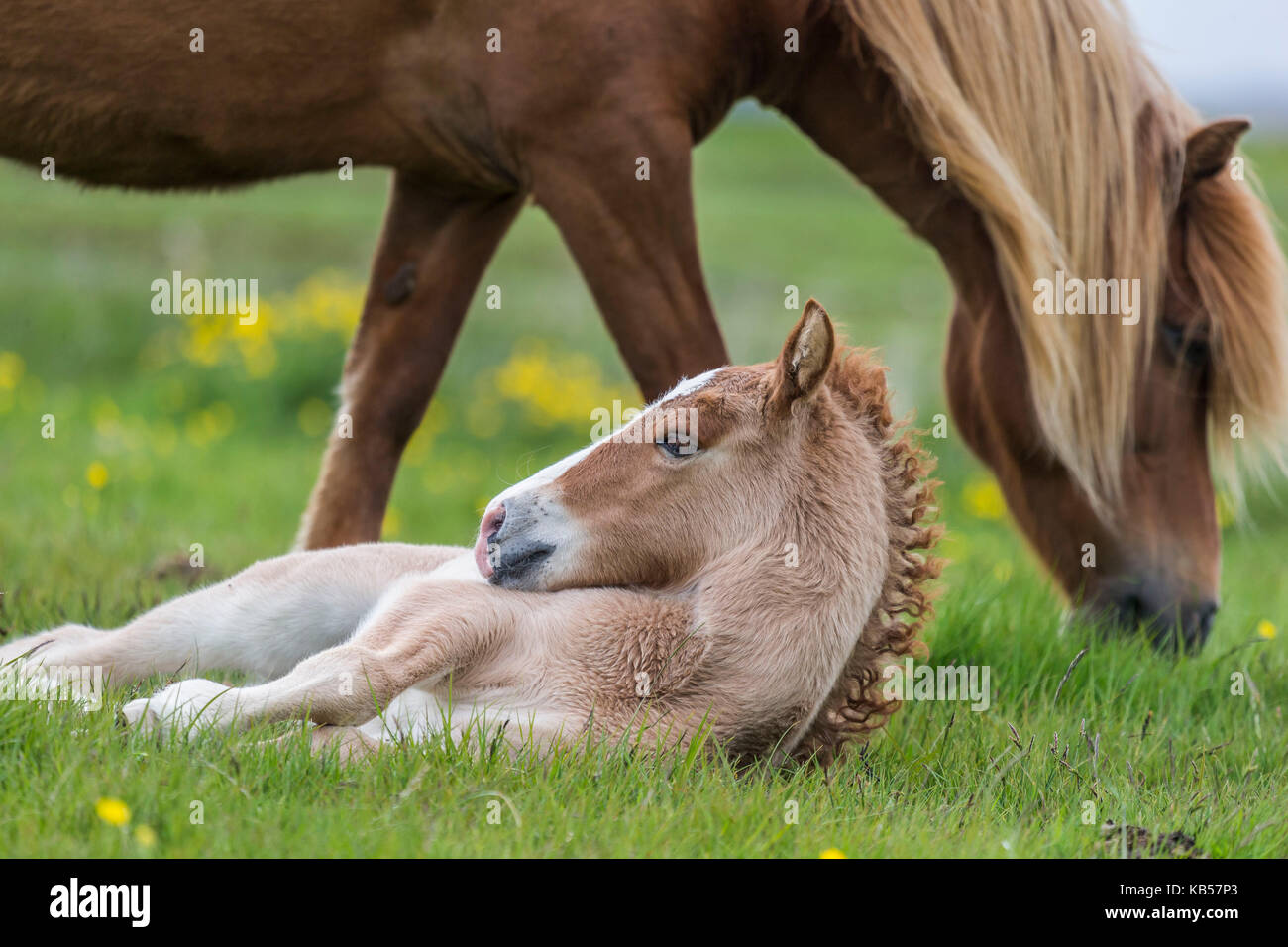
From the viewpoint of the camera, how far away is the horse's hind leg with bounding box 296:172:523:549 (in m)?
5.10

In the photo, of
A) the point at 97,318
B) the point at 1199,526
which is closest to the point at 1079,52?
the point at 1199,526

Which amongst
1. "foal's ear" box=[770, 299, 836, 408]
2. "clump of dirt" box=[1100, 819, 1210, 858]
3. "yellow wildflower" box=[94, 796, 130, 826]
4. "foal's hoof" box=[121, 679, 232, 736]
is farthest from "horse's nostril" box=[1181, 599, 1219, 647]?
"yellow wildflower" box=[94, 796, 130, 826]

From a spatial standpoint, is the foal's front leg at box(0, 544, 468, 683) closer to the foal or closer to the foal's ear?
the foal

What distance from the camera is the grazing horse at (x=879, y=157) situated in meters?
4.15

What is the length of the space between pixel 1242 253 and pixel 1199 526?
0.97 m

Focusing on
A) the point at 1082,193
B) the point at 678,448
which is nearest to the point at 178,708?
the point at 678,448

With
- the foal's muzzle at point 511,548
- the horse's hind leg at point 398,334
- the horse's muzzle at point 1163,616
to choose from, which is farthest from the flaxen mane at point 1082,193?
the foal's muzzle at point 511,548

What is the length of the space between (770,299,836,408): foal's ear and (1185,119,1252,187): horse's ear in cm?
217

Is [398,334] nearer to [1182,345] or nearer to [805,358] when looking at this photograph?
[805,358]

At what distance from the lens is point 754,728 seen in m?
3.20

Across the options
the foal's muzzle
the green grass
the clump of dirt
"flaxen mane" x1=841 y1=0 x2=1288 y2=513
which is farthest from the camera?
"flaxen mane" x1=841 y1=0 x2=1288 y2=513

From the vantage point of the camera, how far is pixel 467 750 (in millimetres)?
2902
